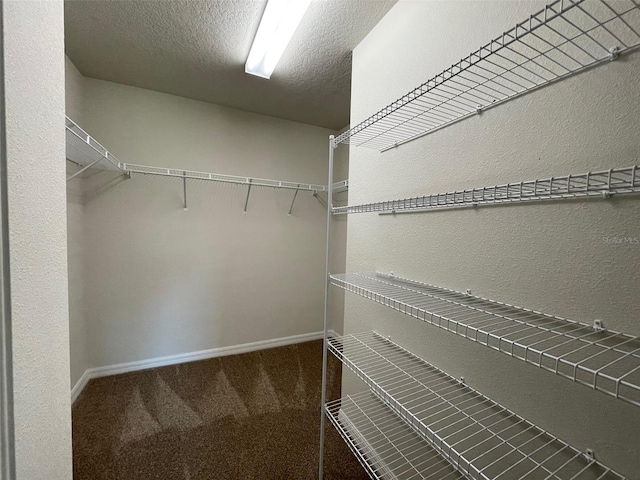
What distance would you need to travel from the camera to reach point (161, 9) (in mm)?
1374

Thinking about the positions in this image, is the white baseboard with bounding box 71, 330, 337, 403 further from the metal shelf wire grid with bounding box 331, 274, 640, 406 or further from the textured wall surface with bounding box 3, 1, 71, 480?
the metal shelf wire grid with bounding box 331, 274, 640, 406

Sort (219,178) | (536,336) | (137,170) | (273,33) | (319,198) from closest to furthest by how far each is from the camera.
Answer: (536,336), (273,33), (137,170), (219,178), (319,198)

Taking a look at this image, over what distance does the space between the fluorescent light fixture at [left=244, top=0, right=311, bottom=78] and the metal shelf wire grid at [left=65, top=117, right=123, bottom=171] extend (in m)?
1.05

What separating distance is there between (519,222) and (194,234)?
237 centimetres

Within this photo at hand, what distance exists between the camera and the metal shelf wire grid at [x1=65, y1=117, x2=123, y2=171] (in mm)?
1351

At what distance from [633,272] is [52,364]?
146 cm

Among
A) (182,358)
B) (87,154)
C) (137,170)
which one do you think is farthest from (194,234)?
(182,358)

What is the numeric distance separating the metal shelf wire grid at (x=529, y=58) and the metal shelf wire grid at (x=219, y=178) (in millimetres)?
1333

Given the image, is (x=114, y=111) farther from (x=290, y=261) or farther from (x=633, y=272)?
(x=633, y=272)

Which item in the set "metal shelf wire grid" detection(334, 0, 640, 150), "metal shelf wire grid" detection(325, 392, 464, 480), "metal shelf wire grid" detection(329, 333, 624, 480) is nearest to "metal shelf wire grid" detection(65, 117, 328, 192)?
"metal shelf wire grid" detection(334, 0, 640, 150)

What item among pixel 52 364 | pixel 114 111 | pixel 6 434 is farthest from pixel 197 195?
pixel 6 434

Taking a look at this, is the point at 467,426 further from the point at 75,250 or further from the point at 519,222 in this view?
the point at 75,250

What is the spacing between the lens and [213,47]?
1.63 m

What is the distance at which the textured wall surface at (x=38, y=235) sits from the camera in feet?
1.76
